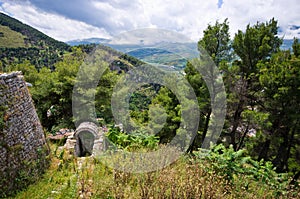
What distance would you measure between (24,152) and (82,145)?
485cm

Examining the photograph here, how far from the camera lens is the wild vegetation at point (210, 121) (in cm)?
392

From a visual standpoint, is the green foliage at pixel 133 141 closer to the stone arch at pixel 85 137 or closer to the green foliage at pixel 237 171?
the green foliage at pixel 237 171

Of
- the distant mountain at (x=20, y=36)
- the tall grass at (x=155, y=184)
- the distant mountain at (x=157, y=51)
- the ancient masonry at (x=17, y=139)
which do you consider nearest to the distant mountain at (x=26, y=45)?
the distant mountain at (x=20, y=36)

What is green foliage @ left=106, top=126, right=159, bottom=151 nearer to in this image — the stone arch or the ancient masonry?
the ancient masonry

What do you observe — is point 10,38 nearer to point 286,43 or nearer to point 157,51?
point 157,51

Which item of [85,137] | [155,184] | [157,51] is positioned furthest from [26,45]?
[155,184]

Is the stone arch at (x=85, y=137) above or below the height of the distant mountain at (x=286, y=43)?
below

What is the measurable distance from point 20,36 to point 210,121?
399 ft

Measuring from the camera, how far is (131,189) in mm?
3973

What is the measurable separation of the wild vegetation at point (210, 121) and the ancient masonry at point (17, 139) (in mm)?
373

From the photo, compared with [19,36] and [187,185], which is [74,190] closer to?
[187,185]

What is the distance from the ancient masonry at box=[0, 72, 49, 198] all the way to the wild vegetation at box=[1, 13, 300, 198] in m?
0.37

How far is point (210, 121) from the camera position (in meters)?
11.6

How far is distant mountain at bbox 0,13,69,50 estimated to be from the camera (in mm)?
93894
